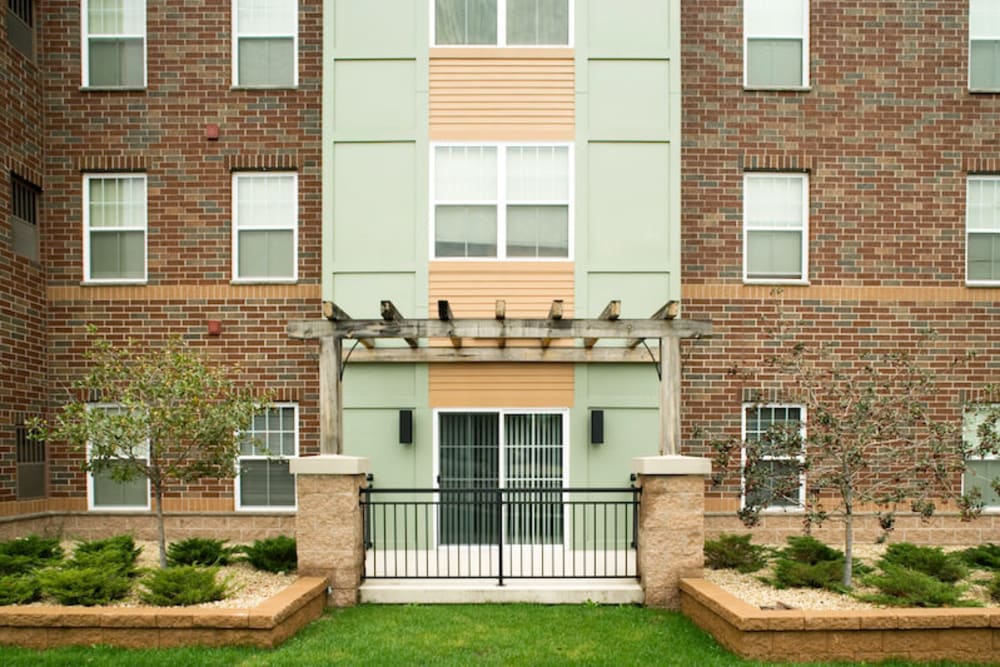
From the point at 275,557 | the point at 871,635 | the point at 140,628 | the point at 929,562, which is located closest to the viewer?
the point at 871,635

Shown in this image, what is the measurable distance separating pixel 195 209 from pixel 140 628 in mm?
6930

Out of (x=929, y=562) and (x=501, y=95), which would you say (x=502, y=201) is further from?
(x=929, y=562)

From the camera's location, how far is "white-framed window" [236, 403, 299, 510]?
12656 mm

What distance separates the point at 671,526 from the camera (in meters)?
9.45

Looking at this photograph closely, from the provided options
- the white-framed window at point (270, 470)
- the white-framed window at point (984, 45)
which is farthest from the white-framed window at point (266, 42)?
the white-framed window at point (984, 45)

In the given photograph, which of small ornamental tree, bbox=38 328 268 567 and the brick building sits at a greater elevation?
the brick building

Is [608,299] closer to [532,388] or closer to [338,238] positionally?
[532,388]

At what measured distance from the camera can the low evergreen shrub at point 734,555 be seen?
994 centimetres

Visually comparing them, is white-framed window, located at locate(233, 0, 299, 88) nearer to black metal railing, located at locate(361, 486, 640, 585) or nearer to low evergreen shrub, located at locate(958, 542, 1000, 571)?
black metal railing, located at locate(361, 486, 640, 585)

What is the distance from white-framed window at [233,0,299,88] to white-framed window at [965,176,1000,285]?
34.0 feet

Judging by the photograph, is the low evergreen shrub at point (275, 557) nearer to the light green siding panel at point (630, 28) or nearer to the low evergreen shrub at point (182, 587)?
the low evergreen shrub at point (182, 587)

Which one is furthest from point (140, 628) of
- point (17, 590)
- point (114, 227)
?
point (114, 227)

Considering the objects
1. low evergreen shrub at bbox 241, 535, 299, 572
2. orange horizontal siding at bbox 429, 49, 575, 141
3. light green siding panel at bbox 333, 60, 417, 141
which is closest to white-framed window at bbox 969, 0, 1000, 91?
orange horizontal siding at bbox 429, 49, 575, 141

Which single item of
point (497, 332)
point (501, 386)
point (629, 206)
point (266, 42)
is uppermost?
point (266, 42)
